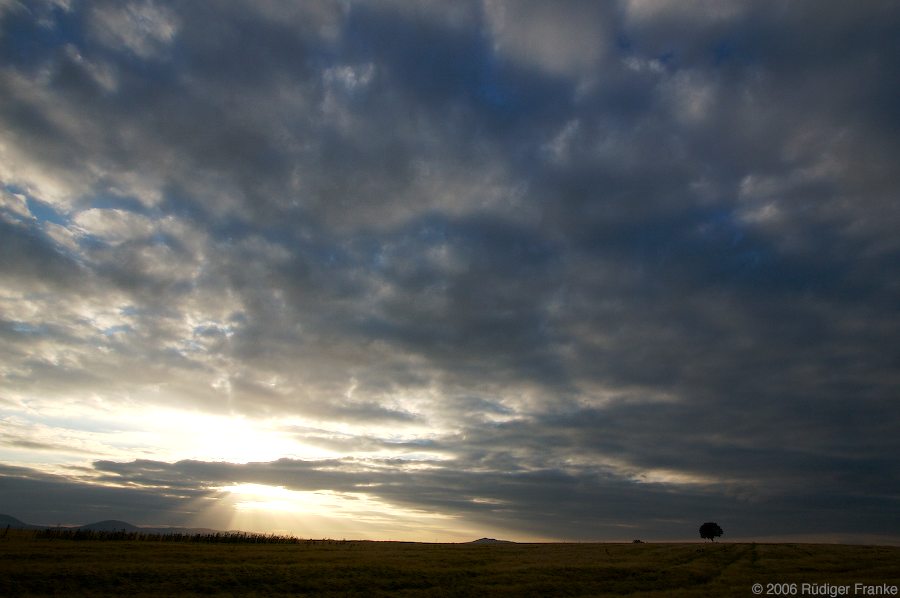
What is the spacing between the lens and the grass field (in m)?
52.1

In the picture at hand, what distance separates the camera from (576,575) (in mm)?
67812

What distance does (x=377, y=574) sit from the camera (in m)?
63.2

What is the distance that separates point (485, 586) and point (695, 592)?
2326cm

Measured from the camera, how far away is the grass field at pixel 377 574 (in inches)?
2052

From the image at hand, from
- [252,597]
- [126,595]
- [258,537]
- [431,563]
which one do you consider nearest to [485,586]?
[431,563]

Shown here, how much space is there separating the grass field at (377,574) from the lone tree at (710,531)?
118574mm

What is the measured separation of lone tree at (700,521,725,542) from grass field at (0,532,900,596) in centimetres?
11857

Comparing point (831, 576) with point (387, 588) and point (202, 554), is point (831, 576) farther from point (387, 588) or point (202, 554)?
point (202, 554)

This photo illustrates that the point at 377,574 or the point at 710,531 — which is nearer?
the point at 377,574

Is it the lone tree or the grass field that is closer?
the grass field

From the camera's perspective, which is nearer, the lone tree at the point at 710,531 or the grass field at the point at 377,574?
the grass field at the point at 377,574

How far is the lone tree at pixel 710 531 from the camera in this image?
636ft

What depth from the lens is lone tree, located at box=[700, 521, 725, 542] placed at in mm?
193750

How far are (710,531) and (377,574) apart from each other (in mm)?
176400
